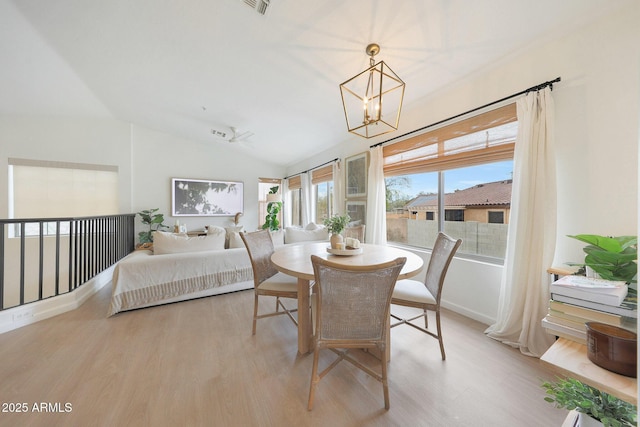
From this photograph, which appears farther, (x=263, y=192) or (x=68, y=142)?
(x=263, y=192)

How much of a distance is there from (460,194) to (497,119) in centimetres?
82

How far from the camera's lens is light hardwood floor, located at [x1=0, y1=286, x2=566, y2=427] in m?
1.28

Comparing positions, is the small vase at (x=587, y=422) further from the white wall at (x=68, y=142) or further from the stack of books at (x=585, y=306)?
the white wall at (x=68, y=142)

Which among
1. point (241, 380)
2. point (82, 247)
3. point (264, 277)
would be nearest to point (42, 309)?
point (82, 247)

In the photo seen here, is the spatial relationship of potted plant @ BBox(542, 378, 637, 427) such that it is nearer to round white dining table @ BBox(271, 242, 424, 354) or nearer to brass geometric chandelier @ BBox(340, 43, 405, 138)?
round white dining table @ BBox(271, 242, 424, 354)

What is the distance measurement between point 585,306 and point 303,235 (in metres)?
3.16

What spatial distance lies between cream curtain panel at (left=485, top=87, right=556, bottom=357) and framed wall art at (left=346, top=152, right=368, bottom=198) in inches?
81.5

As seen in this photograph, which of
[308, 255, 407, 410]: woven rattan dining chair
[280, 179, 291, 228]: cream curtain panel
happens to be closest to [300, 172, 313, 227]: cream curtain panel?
[280, 179, 291, 228]: cream curtain panel

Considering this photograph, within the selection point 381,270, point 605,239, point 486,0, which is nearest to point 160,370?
point 381,270

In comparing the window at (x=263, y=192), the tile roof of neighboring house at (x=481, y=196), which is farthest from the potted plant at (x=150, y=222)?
the tile roof of neighboring house at (x=481, y=196)

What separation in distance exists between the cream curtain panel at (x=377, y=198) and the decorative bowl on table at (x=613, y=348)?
255 cm

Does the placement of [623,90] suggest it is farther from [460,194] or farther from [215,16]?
[215,16]

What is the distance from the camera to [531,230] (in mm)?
1866

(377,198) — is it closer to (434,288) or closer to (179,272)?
(434,288)
